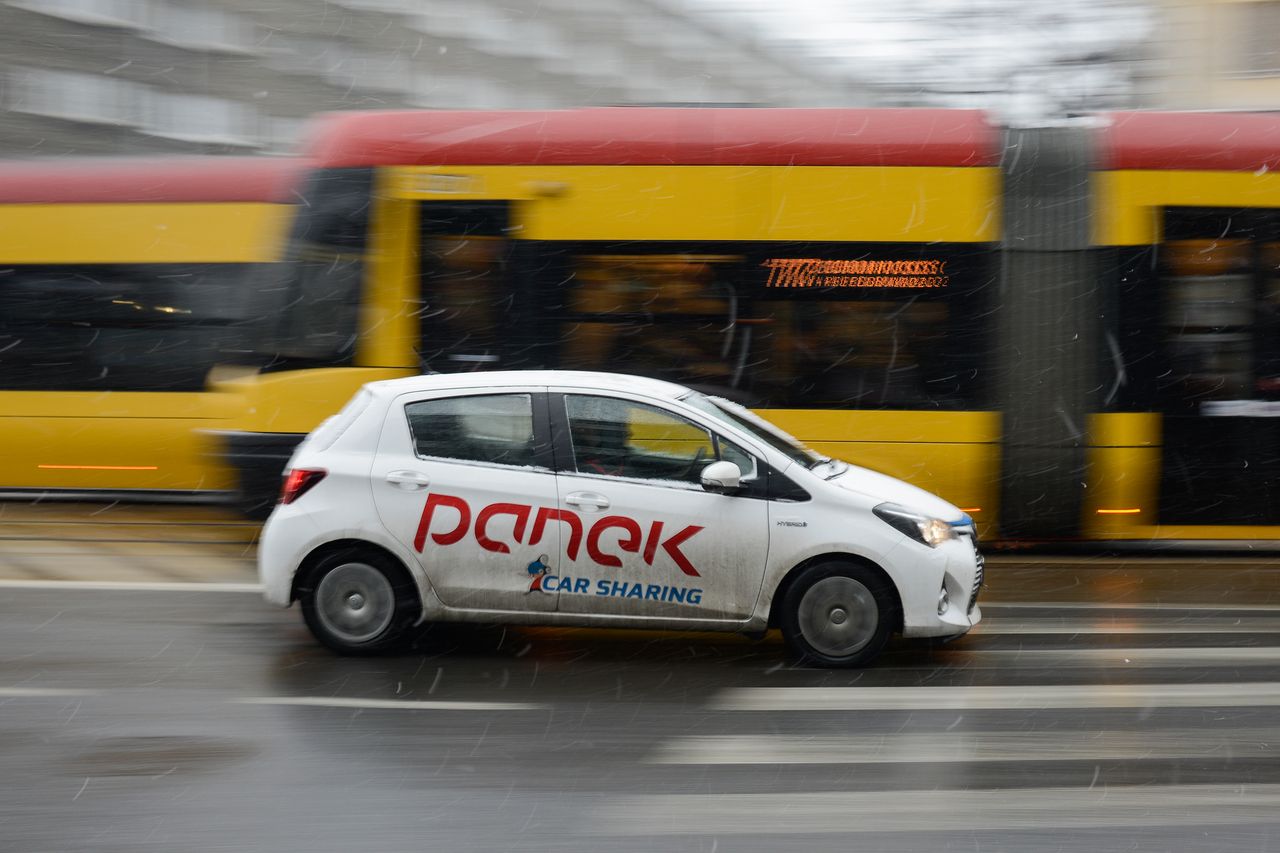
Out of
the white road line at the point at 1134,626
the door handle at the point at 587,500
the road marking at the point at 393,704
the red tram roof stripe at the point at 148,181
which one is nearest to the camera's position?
the road marking at the point at 393,704

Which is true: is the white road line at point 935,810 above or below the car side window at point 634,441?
below

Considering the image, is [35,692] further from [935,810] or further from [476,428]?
[935,810]

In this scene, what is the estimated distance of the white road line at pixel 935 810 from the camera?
4.77m

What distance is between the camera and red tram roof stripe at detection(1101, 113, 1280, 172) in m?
10.2

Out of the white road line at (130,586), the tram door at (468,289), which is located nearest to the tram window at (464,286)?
the tram door at (468,289)

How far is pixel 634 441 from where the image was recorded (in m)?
7.16

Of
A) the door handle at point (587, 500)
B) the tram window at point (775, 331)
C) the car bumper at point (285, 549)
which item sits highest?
the tram window at point (775, 331)

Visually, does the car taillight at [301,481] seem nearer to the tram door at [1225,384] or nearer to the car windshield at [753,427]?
the car windshield at [753,427]

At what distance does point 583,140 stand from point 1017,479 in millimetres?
4051

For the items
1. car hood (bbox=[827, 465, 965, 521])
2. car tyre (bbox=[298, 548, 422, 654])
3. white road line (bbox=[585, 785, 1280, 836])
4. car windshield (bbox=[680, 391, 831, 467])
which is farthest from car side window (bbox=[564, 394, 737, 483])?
white road line (bbox=[585, 785, 1280, 836])

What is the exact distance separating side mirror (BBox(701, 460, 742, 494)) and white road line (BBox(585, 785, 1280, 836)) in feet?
6.84

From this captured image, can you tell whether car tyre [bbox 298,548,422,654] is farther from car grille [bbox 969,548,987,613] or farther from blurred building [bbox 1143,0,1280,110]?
blurred building [bbox 1143,0,1280,110]

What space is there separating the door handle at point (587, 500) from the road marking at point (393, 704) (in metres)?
1.11

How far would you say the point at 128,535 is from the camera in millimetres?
11406
